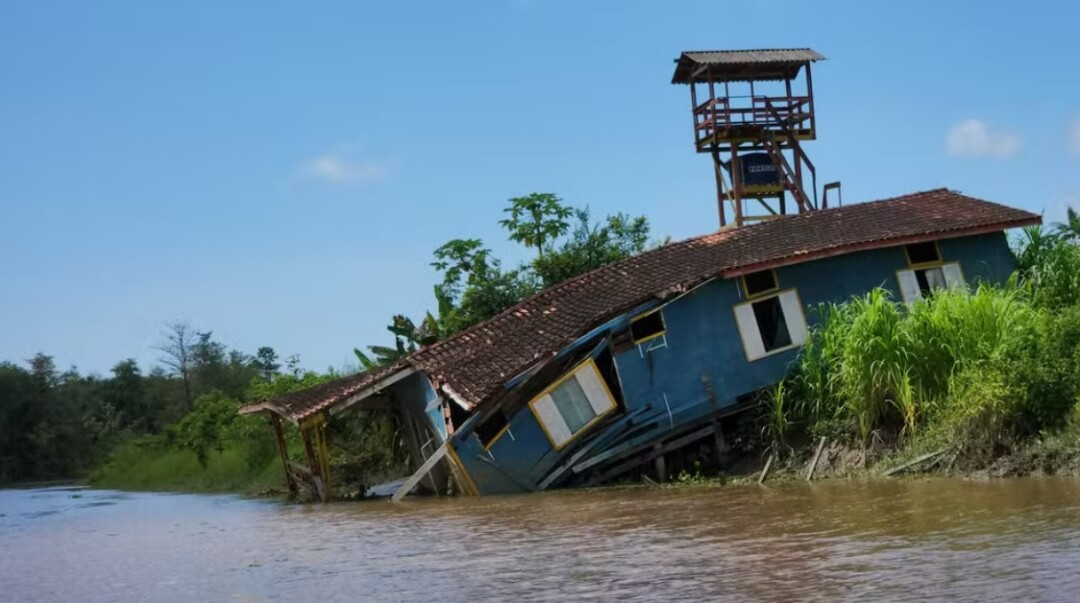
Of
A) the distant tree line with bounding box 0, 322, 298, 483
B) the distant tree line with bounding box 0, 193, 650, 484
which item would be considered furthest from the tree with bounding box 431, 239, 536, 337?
the distant tree line with bounding box 0, 322, 298, 483

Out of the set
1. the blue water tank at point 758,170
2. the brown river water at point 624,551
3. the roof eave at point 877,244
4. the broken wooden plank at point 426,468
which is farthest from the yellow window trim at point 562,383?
the blue water tank at point 758,170

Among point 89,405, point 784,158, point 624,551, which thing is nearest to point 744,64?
point 784,158

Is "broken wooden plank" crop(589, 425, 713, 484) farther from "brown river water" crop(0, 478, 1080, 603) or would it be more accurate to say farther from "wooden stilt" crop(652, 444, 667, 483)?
"brown river water" crop(0, 478, 1080, 603)

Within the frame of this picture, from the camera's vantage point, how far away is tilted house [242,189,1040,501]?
55.4 ft

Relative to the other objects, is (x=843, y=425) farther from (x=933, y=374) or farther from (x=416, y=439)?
(x=416, y=439)

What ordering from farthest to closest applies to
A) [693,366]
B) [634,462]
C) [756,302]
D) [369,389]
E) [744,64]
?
1. [744,64]
2. [756,302]
3. [369,389]
4. [693,366]
5. [634,462]

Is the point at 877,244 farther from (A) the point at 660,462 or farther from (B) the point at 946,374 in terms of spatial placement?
(A) the point at 660,462

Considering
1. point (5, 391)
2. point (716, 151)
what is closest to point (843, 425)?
point (716, 151)

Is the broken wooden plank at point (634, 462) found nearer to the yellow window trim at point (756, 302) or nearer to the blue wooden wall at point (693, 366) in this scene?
the blue wooden wall at point (693, 366)

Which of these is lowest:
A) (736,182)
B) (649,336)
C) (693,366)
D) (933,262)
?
(693,366)

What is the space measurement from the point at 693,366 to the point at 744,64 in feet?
39.5

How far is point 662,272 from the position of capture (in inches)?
742

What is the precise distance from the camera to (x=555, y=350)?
16594 mm

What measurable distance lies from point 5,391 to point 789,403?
41586mm
